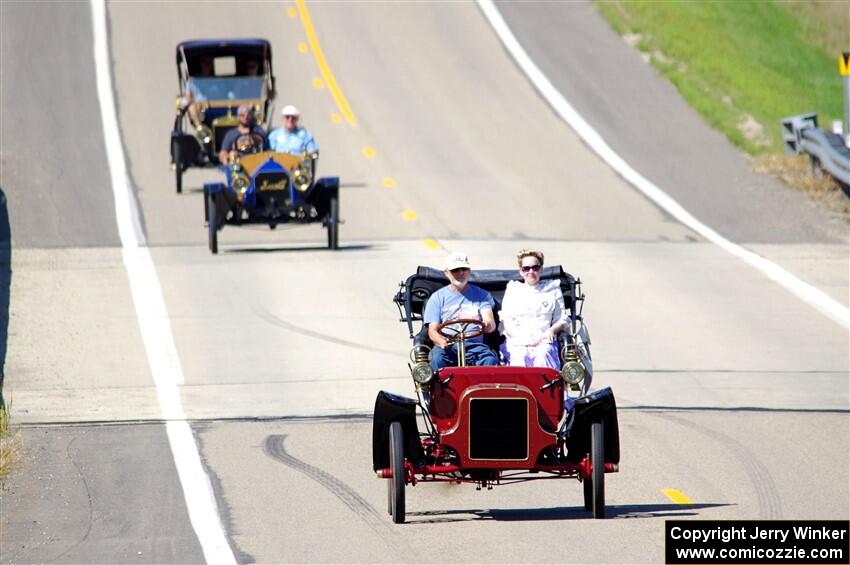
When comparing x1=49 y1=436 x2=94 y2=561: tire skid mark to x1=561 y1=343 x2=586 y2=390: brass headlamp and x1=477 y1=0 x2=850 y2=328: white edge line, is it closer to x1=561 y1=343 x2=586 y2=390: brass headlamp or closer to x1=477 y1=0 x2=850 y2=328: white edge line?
x1=561 y1=343 x2=586 y2=390: brass headlamp

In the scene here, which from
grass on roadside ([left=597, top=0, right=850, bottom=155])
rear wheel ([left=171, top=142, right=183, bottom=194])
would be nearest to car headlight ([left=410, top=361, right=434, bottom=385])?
rear wheel ([left=171, top=142, right=183, bottom=194])

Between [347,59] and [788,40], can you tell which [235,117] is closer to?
[347,59]

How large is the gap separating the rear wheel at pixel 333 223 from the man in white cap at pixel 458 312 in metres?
11.2

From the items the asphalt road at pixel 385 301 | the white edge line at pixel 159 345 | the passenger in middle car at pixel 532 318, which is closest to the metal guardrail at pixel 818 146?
the asphalt road at pixel 385 301

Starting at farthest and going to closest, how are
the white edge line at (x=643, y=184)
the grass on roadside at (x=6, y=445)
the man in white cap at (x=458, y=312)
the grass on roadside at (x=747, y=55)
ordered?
the grass on roadside at (x=747, y=55), the white edge line at (x=643, y=184), the grass on roadside at (x=6, y=445), the man in white cap at (x=458, y=312)

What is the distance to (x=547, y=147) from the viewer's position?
33.4 m

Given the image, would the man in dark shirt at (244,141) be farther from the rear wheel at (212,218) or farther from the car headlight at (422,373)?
the car headlight at (422,373)

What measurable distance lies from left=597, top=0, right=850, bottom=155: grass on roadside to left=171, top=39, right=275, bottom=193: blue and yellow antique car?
9.36 m

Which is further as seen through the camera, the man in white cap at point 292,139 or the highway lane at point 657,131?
the highway lane at point 657,131

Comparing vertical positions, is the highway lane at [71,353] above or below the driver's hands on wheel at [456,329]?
below

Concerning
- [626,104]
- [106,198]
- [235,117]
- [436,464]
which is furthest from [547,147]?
[436,464]

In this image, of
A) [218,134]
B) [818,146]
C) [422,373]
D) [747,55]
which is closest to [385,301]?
[218,134]

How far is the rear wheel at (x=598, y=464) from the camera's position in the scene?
39.3 feet

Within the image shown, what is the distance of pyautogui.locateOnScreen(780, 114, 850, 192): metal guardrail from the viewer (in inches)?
1157
